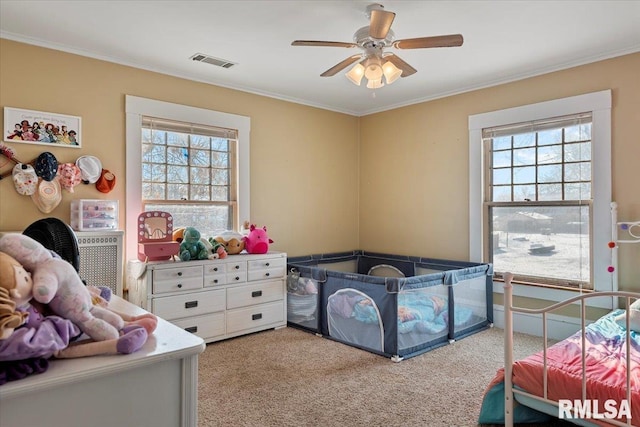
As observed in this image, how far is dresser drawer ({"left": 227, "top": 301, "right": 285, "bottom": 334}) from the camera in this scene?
375 centimetres

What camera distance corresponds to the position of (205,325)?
3570mm

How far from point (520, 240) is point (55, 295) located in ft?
13.1

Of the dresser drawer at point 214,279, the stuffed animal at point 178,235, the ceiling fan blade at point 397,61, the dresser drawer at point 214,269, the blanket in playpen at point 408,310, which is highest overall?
the ceiling fan blade at point 397,61

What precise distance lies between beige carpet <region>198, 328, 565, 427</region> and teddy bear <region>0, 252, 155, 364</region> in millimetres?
1439

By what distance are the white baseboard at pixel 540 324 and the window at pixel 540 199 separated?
32cm

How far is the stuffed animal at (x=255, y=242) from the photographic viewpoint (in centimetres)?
403

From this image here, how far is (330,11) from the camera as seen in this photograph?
8.75 ft

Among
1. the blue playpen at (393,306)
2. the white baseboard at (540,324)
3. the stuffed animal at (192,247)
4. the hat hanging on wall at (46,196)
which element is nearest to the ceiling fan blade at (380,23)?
the blue playpen at (393,306)

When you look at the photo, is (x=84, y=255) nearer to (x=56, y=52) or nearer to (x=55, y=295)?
(x=56, y=52)

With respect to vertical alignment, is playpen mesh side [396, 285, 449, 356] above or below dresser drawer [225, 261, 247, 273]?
below

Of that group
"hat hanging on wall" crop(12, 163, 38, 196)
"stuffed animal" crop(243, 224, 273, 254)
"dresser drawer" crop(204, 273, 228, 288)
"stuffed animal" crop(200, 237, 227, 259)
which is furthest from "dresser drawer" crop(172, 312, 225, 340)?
"hat hanging on wall" crop(12, 163, 38, 196)

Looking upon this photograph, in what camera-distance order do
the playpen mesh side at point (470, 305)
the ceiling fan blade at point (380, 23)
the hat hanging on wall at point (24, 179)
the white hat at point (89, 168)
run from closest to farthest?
1. the ceiling fan blade at point (380, 23)
2. the hat hanging on wall at point (24, 179)
3. the white hat at point (89, 168)
4. the playpen mesh side at point (470, 305)

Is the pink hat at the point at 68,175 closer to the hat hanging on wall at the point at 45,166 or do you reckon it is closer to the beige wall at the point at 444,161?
the hat hanging on wall at the point at 45,166

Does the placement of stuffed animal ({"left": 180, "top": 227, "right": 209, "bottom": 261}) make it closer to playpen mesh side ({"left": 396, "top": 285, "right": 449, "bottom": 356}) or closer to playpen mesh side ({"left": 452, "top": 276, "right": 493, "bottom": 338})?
playpen mesh side ({"left": 396, "top": 285, "right": 449, "bottom": 356})
